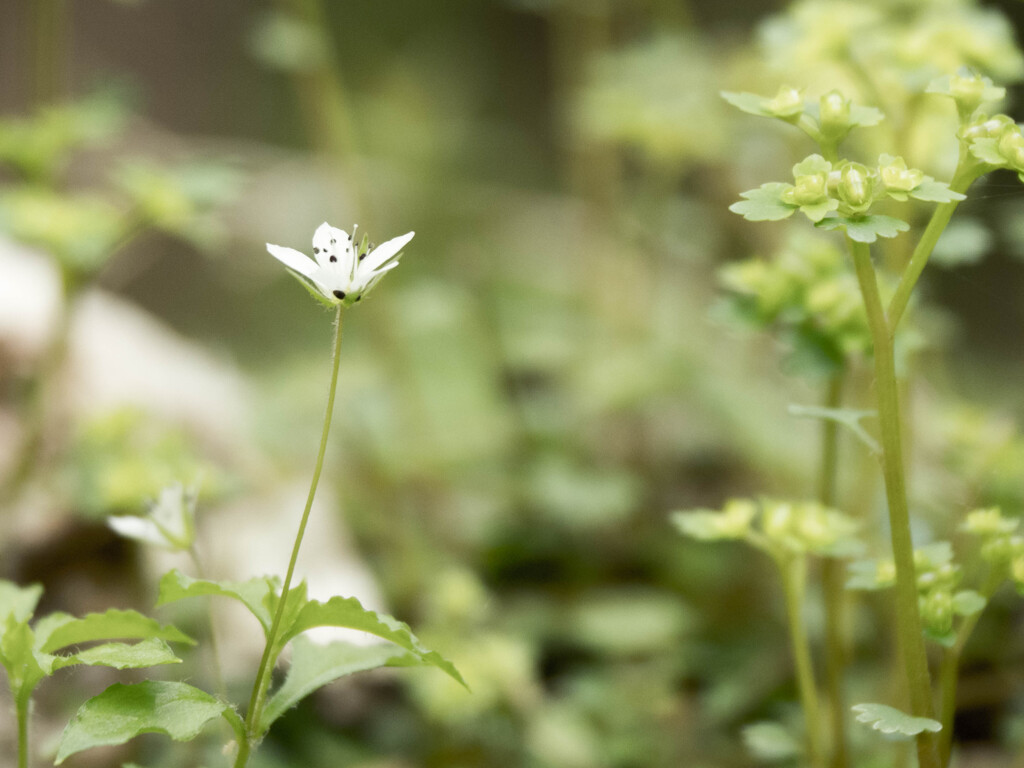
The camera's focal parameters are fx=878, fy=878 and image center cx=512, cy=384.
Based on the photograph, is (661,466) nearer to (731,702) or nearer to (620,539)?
(620,539)

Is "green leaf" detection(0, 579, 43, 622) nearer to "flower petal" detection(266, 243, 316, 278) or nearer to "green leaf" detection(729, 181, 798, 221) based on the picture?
"flower petal" detection(266, 243, 316, 278)

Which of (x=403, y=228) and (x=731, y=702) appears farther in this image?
(x=403, y=228)

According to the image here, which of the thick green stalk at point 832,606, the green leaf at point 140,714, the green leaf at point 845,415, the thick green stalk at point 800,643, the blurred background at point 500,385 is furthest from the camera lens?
the blurred background at point 500,385

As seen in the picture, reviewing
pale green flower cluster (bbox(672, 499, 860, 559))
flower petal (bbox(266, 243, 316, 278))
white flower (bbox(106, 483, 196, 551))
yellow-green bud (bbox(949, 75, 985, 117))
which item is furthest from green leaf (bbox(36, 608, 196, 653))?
yellow-green bud (bbox(949, 75, 985, 117))

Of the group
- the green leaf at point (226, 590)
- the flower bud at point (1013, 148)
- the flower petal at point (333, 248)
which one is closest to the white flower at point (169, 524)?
the green leaf at point (226, 590)

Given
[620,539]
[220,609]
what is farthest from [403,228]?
[220,609]

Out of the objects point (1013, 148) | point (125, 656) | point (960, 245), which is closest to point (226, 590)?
point (125, 656)

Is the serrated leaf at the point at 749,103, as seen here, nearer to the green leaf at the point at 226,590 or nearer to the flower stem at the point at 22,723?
the green leaf at the point at 226,590
